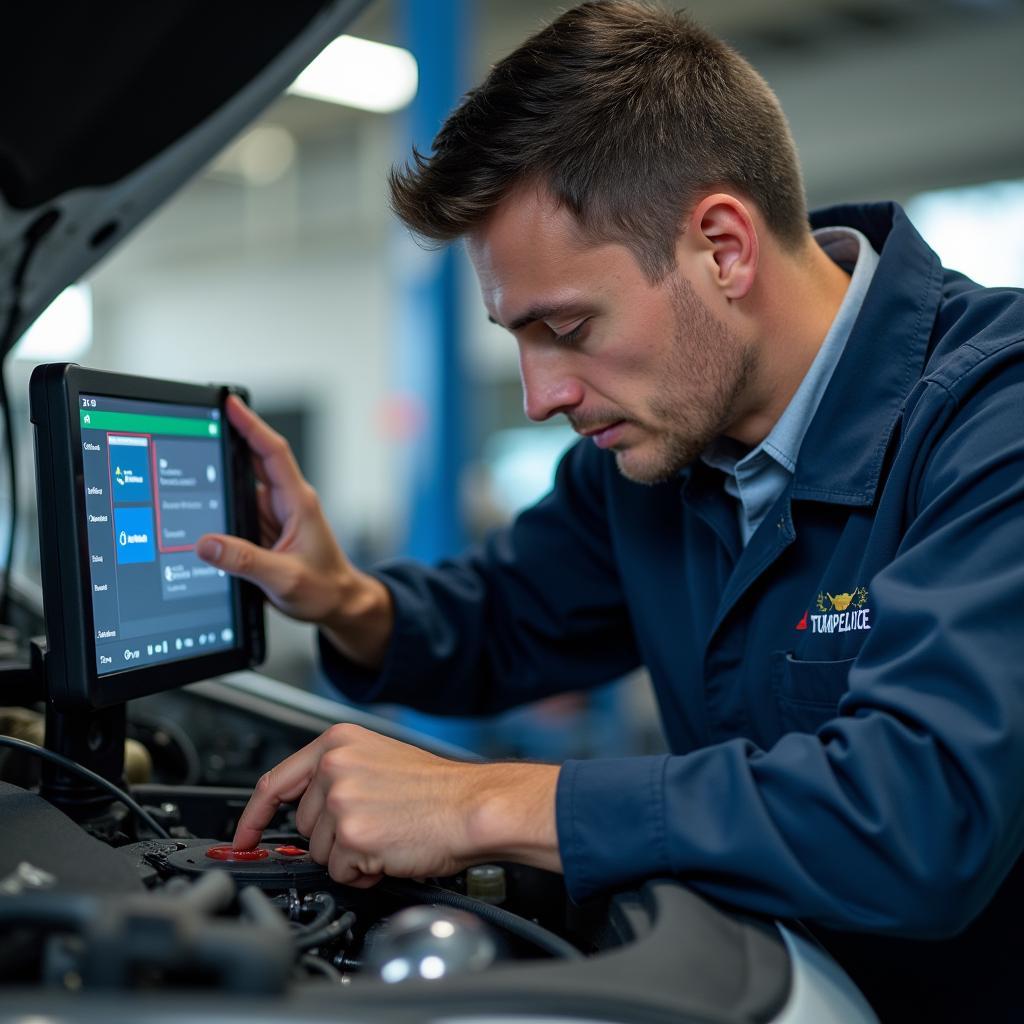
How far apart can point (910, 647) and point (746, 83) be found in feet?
2.17

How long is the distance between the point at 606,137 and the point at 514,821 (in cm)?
65

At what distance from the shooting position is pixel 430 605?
1.43m

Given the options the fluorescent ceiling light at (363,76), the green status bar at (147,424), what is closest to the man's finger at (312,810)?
the green status bar at (147,424)

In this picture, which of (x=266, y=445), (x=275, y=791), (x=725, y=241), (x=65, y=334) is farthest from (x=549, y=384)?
(x=65, y=334)

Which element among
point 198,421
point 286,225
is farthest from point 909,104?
point 198,421

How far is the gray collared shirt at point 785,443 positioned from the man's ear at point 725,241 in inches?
4.6

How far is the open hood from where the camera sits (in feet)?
3.39

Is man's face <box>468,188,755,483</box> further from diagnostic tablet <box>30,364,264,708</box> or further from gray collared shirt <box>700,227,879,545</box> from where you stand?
diagnostic tablet <box>30,364,264,708</box>

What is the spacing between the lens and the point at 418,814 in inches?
31.4

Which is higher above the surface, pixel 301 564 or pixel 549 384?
pixel 549 384

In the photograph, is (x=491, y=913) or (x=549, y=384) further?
(x=549, y=384)

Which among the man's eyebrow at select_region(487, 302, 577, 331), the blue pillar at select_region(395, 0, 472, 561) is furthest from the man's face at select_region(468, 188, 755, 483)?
the blue pillar at select_region(395, 0, 472, 561)

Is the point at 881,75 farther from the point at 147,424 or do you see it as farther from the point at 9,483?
→ the point at 147,424

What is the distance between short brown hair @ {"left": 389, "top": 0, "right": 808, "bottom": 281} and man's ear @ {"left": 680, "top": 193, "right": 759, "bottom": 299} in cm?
2
